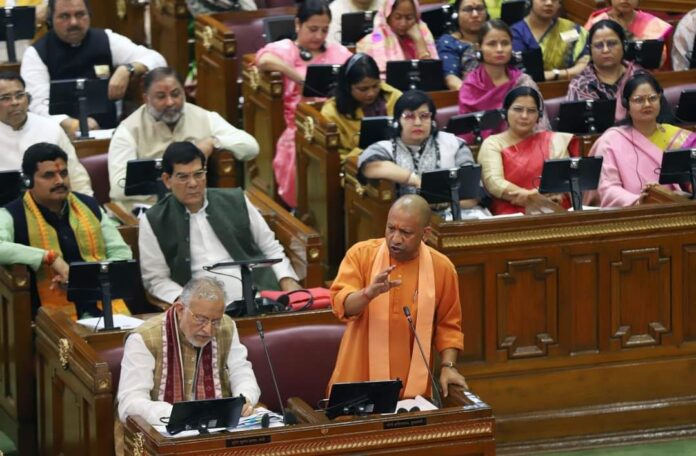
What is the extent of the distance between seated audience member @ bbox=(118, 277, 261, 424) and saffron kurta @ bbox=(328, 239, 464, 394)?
0.32 m

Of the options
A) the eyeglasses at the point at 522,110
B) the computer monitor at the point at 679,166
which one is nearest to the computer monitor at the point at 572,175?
the computer monitor at the point at 679,166

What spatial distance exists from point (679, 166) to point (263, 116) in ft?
7.18

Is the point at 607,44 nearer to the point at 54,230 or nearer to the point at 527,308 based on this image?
the point at 527,308

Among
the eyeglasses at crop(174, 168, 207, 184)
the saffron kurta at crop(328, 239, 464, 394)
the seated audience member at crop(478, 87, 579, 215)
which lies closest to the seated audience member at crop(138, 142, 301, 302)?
the eyeglasses at crop(174, 168, 207, 184)

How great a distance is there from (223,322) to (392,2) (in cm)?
307

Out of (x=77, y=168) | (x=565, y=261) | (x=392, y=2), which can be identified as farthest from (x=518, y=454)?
(x=392, y=2)

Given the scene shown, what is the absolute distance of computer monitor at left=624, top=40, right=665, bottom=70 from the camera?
26.7ft

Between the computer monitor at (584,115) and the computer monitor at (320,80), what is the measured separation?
991 millimetres

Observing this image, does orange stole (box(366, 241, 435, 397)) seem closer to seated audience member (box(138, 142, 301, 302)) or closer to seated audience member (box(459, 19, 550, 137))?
seated audience member (box(138, 142, 301, 302))

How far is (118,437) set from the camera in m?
5.59

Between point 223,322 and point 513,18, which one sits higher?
point 513,18

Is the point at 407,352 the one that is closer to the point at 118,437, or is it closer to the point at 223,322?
the point at 223,322

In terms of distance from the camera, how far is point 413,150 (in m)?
6.89

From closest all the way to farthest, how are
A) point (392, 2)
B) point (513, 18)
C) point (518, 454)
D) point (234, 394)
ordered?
point (234, 394)
point (518, 454)
point (392, 2)
point (513, 18)
